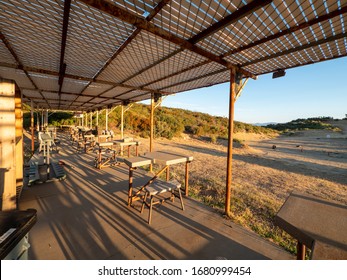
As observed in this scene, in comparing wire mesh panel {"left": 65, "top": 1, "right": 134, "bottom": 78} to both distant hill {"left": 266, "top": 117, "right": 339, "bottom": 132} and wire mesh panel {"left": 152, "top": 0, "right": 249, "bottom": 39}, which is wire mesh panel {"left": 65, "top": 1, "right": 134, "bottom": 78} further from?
distant hill {"left": 266, "top": 117, "right": 339, "bottom": 132}

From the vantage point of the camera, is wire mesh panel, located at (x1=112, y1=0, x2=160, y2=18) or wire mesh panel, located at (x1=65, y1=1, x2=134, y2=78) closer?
wire mesh panel, located at (x1=112, y1=0, x2=160, y2=18)

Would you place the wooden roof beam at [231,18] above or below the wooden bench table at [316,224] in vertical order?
above

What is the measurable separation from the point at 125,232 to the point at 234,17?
4066 mm

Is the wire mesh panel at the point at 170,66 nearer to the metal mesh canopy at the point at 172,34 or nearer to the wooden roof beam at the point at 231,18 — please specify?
the metal mesh canopy at the point at 172,34

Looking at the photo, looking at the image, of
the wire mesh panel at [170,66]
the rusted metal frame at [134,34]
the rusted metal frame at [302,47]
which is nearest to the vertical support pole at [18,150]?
the rusted metal frame at [134,34]

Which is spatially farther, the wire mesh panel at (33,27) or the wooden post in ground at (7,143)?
the wooden post in ground at (7,143)

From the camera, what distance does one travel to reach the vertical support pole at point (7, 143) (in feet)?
10.7

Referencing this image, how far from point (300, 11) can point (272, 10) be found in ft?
1.21

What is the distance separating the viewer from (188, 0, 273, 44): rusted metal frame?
6.56 feet

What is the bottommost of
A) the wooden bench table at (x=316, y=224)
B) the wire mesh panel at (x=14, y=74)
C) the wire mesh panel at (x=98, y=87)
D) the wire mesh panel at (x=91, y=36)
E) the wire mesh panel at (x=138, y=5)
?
the wooden bench table at (x=316, y=224)

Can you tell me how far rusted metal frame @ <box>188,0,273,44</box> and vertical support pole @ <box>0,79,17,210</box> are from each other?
3.86 metres

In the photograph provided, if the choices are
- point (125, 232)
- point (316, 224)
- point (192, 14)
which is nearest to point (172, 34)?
point (192, 14)

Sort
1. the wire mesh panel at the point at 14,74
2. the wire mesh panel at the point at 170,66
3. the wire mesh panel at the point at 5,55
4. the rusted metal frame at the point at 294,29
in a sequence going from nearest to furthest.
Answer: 1. the rusted metal frame at the point at 294,29
2. the wire mesh panel at the point at 5,55
3. the wire mesh panel at the point at 170,66
4. the wire mesh panel at the point at 14,74

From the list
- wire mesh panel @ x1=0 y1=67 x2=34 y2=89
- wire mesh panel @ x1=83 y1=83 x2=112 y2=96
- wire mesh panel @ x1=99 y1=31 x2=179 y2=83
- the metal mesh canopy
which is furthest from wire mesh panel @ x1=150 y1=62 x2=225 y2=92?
wire mesh panel @ x1=0 y1=67 x2=34 y2=89
